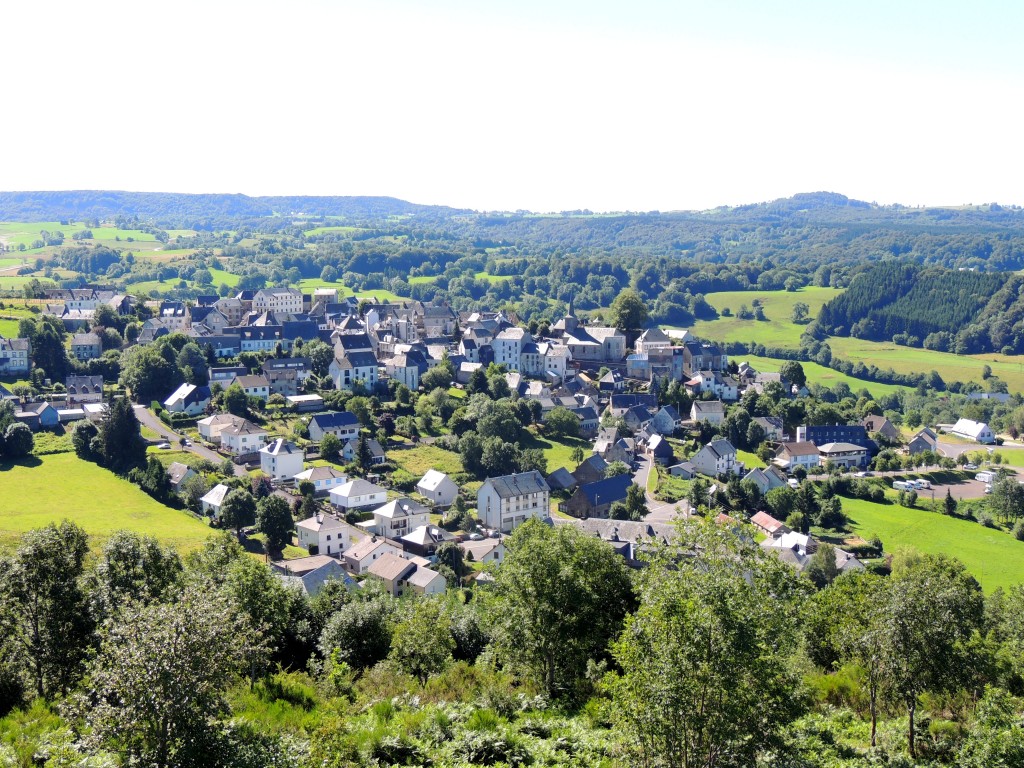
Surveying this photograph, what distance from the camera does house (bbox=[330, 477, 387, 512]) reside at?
4912 cm

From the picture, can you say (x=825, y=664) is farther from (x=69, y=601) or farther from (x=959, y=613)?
(x=69, y=601)

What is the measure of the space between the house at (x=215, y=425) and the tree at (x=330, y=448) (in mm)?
6078

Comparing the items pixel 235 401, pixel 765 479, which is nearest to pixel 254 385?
pixel 235 401

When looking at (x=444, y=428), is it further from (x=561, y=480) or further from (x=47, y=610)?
(x=47, y=610)

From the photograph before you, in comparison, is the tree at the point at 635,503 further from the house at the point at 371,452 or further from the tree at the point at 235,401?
the tree at the point at 235,401

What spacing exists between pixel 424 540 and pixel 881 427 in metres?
45.2

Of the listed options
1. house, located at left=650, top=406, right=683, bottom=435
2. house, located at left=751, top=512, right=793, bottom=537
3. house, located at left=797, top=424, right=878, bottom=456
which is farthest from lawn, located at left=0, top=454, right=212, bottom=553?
house, located at left=797, top=424, right=878, bottom=456

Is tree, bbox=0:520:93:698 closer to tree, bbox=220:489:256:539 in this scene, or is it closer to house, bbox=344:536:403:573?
house, bbox=344:536:403:573

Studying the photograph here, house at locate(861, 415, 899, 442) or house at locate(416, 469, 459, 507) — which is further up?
house at locate(416, 469, 459, 507)

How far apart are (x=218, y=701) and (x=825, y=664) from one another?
16.2 m

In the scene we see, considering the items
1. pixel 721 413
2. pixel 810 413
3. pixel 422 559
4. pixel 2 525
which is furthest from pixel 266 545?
pixel 810 413

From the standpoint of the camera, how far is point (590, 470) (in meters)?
56.6

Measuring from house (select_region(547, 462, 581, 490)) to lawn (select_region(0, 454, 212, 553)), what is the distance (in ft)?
70.5

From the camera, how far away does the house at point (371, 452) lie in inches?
2168
